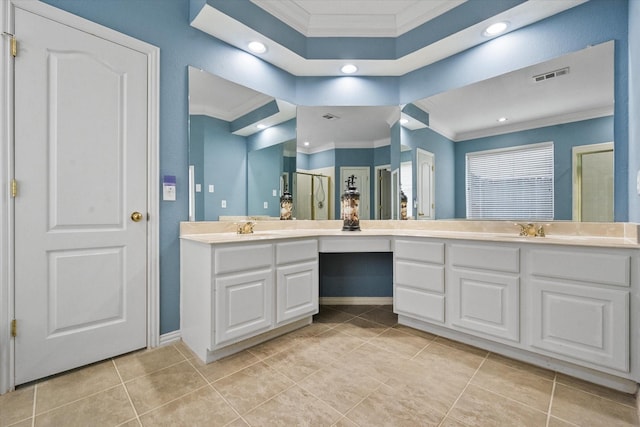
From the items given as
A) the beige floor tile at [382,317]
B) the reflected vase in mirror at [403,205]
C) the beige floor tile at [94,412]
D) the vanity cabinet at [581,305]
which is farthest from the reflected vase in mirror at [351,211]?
the beige floor tile at [94,412]

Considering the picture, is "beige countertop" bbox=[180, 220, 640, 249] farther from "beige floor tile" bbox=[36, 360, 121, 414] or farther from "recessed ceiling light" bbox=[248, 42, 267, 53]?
"recessed ceiling light" bbox=[248, 42, 267, 53]

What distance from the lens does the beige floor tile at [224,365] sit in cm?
170

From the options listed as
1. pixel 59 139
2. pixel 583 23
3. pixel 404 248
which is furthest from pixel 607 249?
pixel 59 139

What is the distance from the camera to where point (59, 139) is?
65.1 inches

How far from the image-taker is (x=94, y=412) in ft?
4.47

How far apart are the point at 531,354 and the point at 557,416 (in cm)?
52

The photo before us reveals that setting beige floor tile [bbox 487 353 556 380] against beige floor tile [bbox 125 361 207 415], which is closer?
beige floor tile [bbox 125 361 207 415]

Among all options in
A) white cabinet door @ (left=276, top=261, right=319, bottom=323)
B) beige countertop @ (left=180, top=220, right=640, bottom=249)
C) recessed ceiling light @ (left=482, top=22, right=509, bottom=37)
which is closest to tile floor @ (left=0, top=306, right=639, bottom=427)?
white cabinet door @ (left=276, top=261, right=319, bottom=323)

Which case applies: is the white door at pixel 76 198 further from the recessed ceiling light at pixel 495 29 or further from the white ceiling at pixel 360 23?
the recessed ceiling light at pixel 495 29

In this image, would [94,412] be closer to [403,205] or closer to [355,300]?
[355,300]

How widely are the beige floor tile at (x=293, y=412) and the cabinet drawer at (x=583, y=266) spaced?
145cm

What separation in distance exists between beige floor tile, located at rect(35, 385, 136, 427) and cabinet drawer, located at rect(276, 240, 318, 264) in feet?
3.72

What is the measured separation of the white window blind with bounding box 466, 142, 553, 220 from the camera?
7.18ft

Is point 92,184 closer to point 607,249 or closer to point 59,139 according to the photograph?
point 59,139
